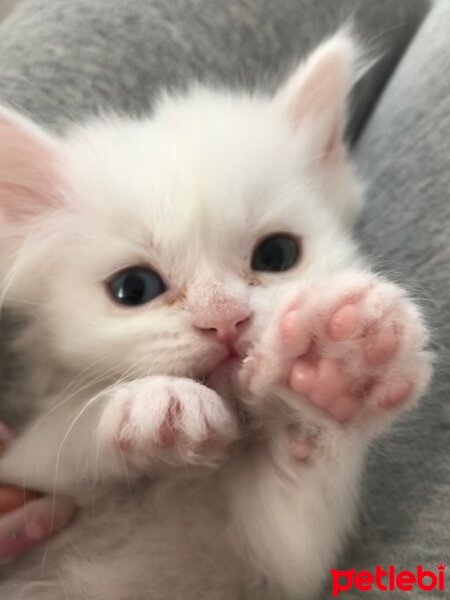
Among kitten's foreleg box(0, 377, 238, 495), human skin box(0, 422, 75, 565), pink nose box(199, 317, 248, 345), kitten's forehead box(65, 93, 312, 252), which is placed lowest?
human skin box(0, 422, 75, 565)

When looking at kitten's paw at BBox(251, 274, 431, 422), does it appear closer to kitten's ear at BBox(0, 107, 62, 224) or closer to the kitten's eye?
the kitten's eye

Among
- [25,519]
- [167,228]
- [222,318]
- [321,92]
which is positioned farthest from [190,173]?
[25,519]

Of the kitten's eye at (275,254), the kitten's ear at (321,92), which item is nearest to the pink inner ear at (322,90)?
the kitten's ear at (321,92)

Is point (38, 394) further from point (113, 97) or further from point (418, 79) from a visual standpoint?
point (418, 79)

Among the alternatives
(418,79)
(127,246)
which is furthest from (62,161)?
(418,79)

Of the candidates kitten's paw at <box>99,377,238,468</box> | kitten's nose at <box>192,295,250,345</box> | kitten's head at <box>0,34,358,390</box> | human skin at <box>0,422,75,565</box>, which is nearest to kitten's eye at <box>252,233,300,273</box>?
kitten's head at <box>0,34,358,390</box>

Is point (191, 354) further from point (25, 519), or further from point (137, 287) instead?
point (25, 519)
